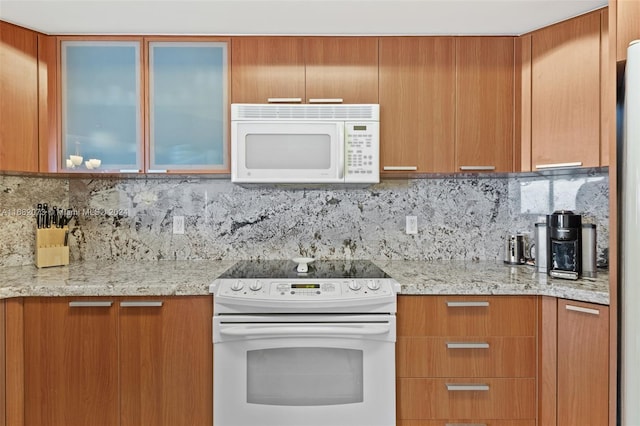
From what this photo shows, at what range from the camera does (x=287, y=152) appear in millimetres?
2012

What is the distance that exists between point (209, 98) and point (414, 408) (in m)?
1.85

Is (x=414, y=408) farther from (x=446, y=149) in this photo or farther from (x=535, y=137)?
(x=535, y=137)

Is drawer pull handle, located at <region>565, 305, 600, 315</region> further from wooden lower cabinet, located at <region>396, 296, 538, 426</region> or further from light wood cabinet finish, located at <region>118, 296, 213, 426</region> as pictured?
light wood cabinet finish, located at <region>118, 296, 213, 426</region>

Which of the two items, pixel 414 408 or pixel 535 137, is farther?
pixel 535 137

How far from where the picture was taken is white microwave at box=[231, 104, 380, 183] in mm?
1986

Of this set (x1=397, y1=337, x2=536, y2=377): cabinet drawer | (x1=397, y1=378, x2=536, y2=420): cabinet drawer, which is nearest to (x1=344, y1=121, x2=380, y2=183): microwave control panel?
(x1=397, y1=337, x2=536, y2=377): cabinet drawer

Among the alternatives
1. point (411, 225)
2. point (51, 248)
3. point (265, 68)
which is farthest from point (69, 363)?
point (411, 225)

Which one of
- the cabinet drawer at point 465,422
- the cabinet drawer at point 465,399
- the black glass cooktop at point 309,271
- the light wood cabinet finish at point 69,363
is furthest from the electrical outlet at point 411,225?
the light wood cabinet finish at point 69,363

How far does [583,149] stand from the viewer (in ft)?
6.08

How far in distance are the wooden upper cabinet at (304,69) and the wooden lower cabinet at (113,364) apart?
1210 mm

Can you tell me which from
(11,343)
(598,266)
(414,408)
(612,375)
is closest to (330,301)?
(414,408)

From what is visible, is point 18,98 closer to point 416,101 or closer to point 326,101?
point 326,101

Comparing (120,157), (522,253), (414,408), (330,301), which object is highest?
(120,157)

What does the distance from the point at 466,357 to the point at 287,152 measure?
4.28 ft
